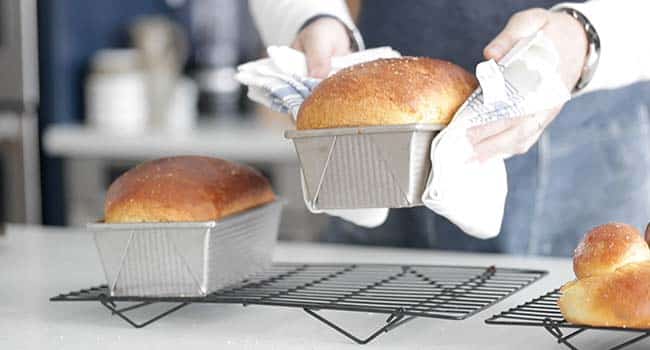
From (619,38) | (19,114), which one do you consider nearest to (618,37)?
(619,38)

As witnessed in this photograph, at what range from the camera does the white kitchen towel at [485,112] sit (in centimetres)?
99

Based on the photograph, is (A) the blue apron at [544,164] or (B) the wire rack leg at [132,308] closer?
(B) the wire rack leg at [132,308]

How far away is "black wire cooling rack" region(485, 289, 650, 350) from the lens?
0.84 meters

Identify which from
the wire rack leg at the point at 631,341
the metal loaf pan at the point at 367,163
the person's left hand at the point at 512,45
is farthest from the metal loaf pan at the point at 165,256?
the wire rack leg at the point at 631,341

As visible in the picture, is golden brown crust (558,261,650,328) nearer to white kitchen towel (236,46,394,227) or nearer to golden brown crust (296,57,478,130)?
golden brown crust (296,57,478,130)

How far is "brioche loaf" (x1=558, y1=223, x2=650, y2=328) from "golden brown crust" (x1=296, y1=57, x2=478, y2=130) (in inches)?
7.6

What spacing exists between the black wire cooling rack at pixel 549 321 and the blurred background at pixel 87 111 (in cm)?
183

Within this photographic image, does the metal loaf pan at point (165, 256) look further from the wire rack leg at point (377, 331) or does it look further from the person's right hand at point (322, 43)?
the person's right hand at point (322, 43)

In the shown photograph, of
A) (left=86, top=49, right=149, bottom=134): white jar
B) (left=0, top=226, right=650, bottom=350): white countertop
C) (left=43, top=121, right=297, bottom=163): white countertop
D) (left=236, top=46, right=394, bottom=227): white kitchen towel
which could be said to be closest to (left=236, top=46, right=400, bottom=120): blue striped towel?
(left=236, top=46, right=394, bottom=227): white kitchen towel

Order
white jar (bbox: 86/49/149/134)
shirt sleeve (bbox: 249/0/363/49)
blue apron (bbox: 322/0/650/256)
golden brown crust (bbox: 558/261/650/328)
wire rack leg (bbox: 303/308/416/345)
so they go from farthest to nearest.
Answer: white jar (bbox: 86/49/149/134), blue apron (bbox: 322/0/650/256), shirt sleeve (bbox: 249/0/363/49), wire rack leg (bbox: 303/308/416/345), golden brown crust (bbox: 558/261/650/328)

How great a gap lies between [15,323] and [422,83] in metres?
0.46

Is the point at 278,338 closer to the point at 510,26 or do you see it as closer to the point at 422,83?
the point at 422,83

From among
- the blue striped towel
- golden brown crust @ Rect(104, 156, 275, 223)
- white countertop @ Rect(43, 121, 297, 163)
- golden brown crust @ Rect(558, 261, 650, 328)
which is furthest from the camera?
white countertop @ Rect(43, 121, 297, 163)

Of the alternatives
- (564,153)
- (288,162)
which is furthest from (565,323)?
(288,162)
